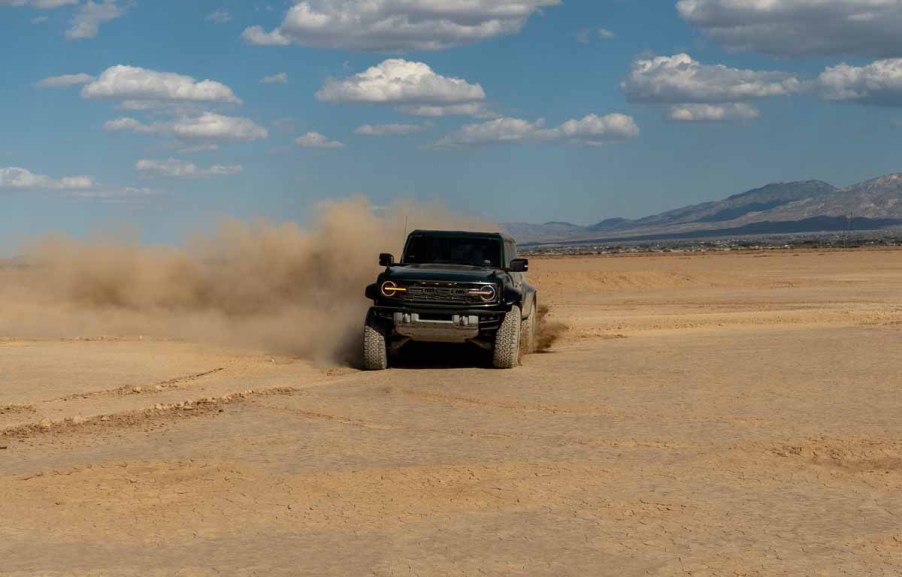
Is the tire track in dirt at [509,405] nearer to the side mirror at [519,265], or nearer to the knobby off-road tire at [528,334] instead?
the side mirror at [519,265]

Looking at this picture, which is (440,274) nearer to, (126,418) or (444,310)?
(444,310)

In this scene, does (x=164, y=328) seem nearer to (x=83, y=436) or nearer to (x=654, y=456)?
(x=83, y=436)

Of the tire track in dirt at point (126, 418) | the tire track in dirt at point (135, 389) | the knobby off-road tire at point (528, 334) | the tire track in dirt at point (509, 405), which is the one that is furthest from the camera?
the knobby off-road tire at point (528, 334)

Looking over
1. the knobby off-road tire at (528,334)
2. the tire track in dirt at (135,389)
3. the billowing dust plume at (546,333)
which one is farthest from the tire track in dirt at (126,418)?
the billowing dust plume at (546,333)

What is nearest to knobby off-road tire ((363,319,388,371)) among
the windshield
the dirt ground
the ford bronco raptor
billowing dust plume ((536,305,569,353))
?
the ford bronco raptor

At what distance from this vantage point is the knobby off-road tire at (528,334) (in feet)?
59.0

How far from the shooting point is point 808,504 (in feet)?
26.9

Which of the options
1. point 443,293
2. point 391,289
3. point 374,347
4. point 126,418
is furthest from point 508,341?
point 126,418

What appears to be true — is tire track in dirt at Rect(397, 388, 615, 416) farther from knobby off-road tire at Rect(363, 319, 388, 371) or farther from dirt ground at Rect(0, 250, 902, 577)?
knobby off-road tire at Rect(363, 319, 388, 371)

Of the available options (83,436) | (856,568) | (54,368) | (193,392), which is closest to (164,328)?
(54,368)

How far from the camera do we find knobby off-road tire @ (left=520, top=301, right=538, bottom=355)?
1799 centimetres

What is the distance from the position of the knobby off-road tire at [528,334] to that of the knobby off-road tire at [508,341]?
1.35 m

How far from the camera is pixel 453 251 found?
1755 cm

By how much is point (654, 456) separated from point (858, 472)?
1.71 metres
